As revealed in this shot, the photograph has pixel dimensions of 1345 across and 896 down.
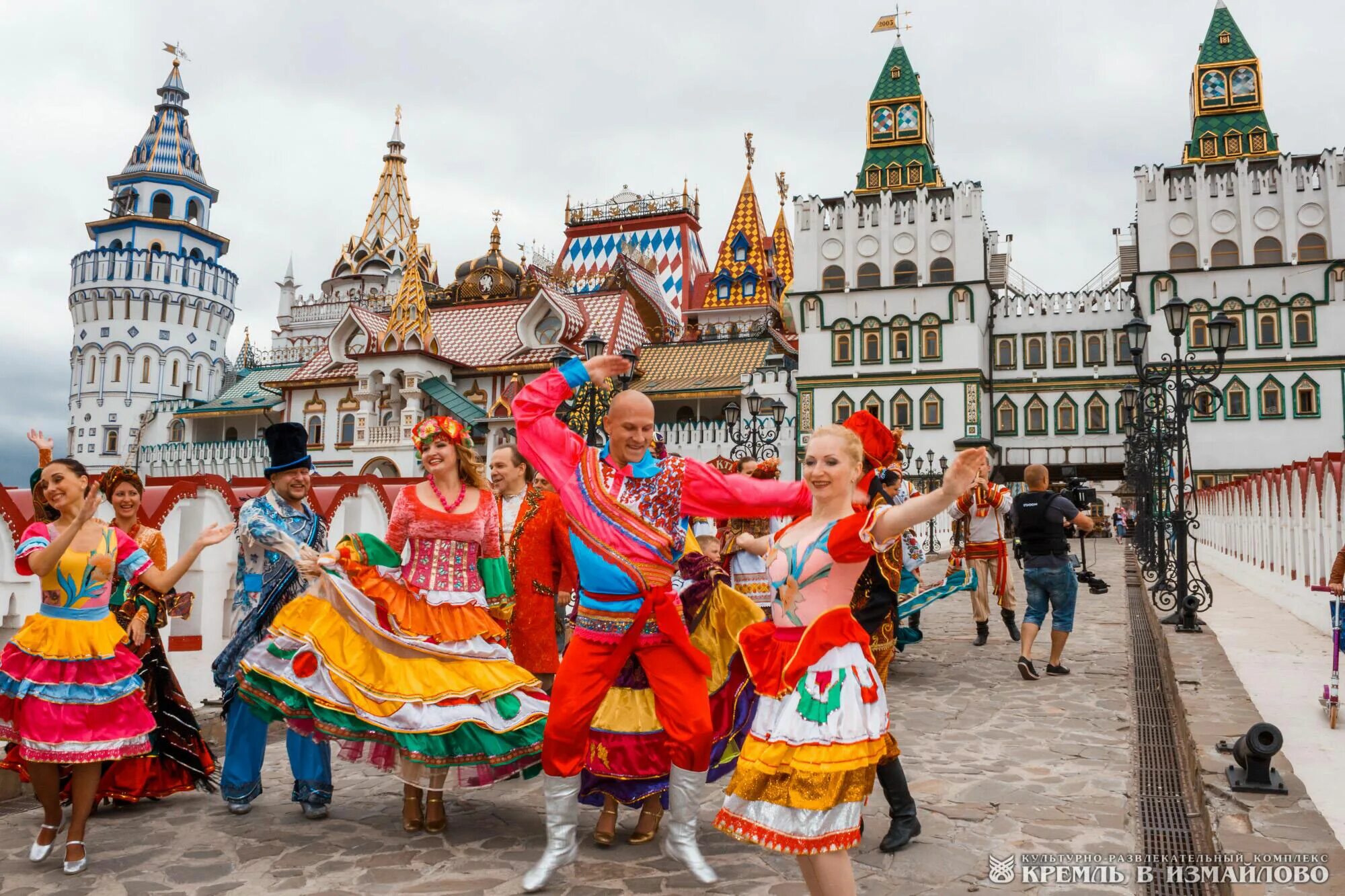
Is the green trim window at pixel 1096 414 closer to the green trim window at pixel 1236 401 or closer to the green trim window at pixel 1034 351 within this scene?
the green trim window at pixel 1034 351

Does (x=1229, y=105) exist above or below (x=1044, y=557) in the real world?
above

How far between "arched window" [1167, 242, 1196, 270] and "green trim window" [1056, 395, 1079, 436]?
660 centimetres

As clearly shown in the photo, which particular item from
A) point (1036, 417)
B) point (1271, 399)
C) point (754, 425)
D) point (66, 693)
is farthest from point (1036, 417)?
point (66, 693)

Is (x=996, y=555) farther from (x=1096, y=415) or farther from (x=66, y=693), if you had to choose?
(x=1096, y=415)

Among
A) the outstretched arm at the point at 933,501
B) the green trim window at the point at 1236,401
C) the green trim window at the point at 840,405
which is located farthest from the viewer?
the green trim window at the point at 840,405

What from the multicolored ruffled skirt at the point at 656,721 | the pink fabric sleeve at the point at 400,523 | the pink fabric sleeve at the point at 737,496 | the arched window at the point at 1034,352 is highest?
the arched window at the point at 1034,352

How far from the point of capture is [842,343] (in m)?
40.3

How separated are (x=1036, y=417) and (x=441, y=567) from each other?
127ft

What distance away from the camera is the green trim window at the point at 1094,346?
39.4m

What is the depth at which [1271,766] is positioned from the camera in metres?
4.80

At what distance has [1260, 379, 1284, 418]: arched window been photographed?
3688cm

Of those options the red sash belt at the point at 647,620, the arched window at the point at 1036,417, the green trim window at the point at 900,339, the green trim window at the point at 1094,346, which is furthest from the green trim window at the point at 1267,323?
the red sash belt at the point at 647,620

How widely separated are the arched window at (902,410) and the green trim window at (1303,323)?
580 inches

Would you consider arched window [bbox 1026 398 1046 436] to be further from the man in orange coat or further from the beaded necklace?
the beaded necklace
